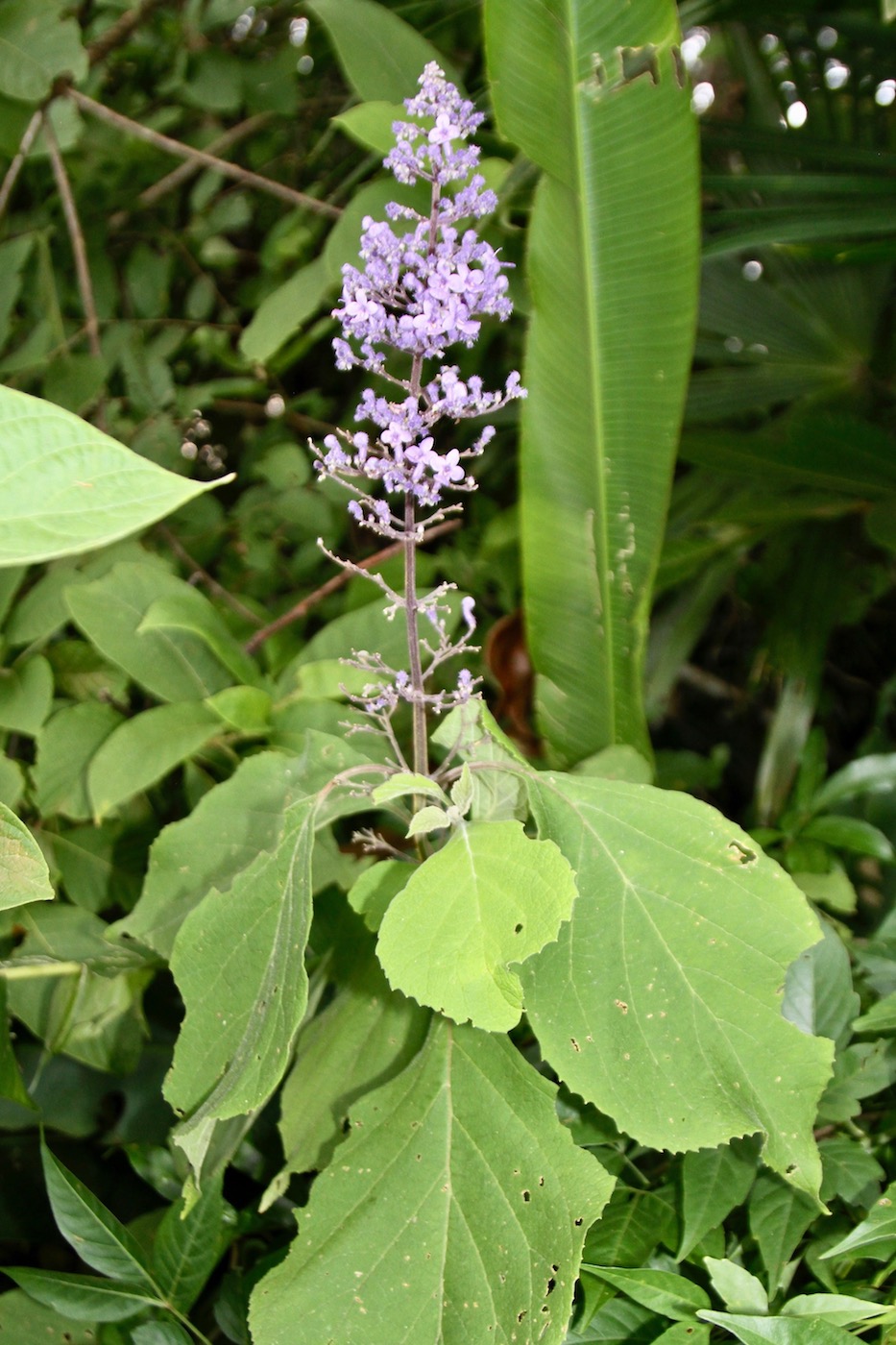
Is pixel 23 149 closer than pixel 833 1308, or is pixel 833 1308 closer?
pixel 833 1308

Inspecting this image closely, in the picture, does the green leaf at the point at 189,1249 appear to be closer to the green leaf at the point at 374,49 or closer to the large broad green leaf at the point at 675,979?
the large broad green leaf at the point at 675,979

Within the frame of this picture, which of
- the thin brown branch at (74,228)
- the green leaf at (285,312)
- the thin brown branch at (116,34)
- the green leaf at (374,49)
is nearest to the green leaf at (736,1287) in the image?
the green leaf at (285,312)

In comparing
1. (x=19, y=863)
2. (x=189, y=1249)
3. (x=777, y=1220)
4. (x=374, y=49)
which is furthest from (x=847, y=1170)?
(x=374, y=49)

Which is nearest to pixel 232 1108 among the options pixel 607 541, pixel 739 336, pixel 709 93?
pixel 607 541

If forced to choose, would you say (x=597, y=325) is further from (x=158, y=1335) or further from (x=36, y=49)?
(x=158, y=1335)

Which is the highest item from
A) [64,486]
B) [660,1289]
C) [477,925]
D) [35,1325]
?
[64,486]

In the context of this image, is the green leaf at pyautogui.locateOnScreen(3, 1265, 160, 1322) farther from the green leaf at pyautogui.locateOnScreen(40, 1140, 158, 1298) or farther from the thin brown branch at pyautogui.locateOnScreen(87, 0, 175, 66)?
the thin brown branch at pyautogui.locateOnScreen(87, 0, 175, 66)

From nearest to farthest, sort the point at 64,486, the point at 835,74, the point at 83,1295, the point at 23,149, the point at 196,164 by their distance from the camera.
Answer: the point at 64,486 → the point at 83,1295 → the point at 23,149 → the point at 196,164 → the point at 835,74

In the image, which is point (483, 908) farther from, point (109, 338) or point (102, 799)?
point (109, 338)
